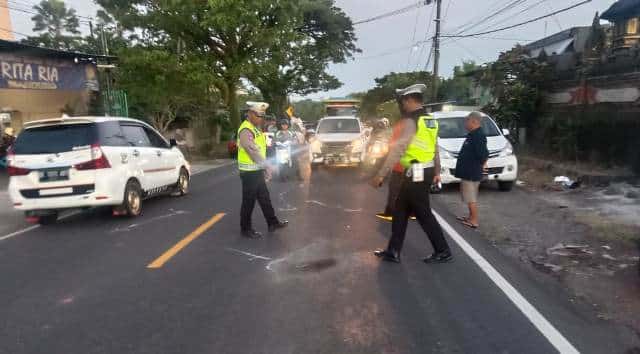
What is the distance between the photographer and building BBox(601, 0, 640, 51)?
64.4ft

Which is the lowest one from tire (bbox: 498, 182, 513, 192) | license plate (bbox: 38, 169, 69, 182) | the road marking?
the road marking

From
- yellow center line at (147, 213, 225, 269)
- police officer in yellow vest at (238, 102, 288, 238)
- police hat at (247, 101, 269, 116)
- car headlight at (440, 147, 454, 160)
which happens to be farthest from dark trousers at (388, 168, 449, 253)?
car headlight at (440, 147, 454, 160)

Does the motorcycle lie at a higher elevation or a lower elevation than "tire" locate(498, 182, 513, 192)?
higher

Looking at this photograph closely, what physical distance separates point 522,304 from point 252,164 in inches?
156

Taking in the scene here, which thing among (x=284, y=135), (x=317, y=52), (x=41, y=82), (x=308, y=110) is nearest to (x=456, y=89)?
(x=317, y=52)

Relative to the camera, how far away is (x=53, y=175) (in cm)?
789

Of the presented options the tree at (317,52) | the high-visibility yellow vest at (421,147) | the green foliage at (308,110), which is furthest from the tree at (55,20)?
the high-visibility yellow vest at (421,147)

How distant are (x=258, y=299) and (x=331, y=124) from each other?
41.4 ft

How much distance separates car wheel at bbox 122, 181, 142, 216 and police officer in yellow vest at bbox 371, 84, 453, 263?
4888 mm

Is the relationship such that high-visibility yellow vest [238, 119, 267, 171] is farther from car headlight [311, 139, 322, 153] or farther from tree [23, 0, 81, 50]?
tree [23, 0, 81, 50]

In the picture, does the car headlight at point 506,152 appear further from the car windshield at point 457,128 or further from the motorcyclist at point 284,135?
the motorcyclist at point 284,135

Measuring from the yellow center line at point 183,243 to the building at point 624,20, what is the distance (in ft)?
59.6

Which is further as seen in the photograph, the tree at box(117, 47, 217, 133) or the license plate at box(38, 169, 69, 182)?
the tree at box(117, 47, 217, 133)

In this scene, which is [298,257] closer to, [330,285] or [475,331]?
[330,285]
